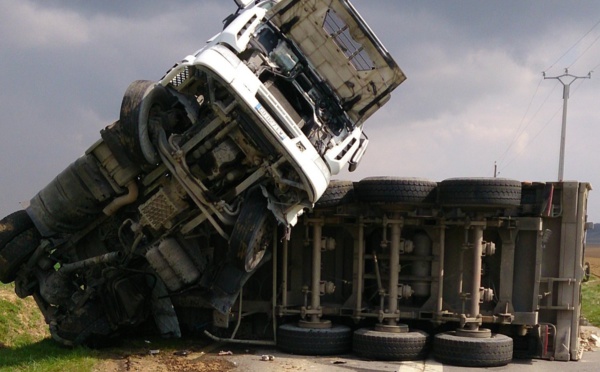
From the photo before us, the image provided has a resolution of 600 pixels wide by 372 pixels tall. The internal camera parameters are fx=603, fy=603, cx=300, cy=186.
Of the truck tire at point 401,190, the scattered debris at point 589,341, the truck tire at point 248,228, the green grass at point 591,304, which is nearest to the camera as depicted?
the truck tire at point 248,228

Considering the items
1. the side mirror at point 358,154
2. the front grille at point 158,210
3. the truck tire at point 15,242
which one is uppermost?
the side mirror at point 358,154

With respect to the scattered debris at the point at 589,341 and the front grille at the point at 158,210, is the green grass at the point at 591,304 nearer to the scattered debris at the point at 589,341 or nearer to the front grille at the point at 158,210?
the scattered debris at the point at 589,341

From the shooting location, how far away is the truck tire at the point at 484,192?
6672 mm

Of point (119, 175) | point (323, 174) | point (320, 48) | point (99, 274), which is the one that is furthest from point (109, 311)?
point (320, 48)

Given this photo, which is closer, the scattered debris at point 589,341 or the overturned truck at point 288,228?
the overturned truck at point 288,228

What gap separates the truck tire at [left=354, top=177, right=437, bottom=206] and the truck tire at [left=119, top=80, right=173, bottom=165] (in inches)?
96.9

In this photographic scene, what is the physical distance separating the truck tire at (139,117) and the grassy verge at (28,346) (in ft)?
7.15

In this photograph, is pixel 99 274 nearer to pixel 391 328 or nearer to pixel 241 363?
pixel 241 363

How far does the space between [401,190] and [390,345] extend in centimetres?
174

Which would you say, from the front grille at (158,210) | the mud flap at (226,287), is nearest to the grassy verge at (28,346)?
the mud flap at (226,287)

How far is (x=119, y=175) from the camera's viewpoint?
21.7ft

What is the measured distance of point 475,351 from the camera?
6574mm

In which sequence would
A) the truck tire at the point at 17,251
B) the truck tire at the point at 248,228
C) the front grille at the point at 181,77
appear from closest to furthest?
the truck tire at the point at 248,228 → the front grille at the point at 181,77 → the truck tire at the point at 17,251

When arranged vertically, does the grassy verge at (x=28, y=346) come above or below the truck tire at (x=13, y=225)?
below
